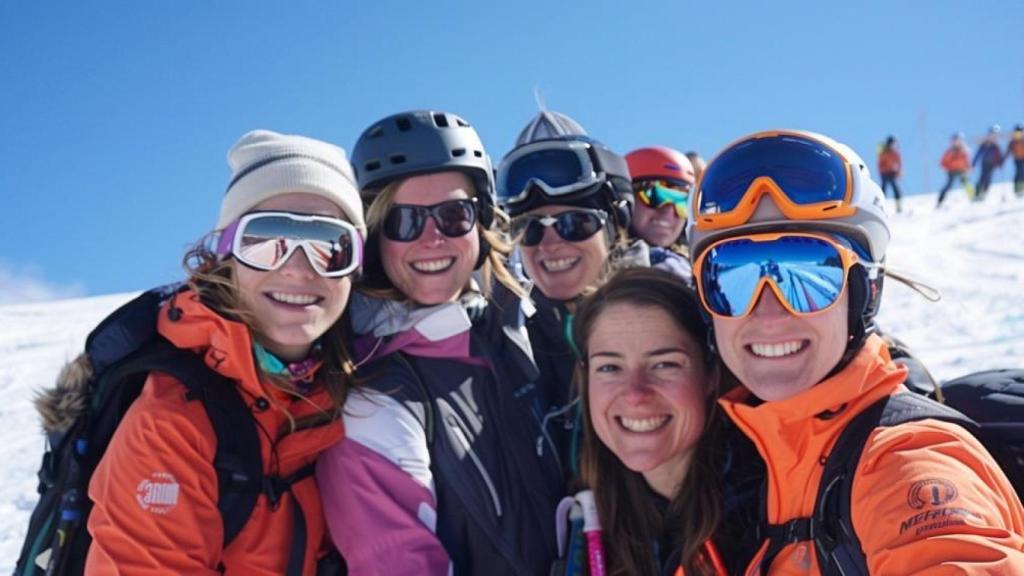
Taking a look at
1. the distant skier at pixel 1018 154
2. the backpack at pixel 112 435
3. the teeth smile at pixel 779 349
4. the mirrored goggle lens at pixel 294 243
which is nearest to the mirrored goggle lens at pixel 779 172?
the teeth smile at pixel 779 349

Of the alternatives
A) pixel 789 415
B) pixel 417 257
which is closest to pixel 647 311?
pixel 789 415

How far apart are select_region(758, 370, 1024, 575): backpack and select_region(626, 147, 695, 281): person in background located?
3.34 m

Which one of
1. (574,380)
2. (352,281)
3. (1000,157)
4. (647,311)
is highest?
(1000,157)

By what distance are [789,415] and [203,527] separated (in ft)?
6.39

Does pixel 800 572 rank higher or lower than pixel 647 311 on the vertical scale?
lower

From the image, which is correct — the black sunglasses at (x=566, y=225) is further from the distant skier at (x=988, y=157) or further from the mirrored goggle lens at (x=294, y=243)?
the distant skier at (x=988, y=157)

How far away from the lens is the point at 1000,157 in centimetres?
2364

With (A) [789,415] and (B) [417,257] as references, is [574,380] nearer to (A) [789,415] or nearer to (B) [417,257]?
(B) [417,257]

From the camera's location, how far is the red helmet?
5.73m

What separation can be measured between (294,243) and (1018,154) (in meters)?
26.3

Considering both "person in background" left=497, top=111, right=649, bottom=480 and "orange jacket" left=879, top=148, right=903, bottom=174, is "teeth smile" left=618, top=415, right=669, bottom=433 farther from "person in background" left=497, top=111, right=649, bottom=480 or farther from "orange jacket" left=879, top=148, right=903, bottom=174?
"orange jacket" left=879, top=148, right=903, bottom=174

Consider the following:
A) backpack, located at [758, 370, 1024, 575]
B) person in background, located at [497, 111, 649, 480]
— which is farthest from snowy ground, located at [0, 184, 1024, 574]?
backpack, located at [758, 370, 1024, 575]

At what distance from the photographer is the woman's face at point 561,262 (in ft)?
13.3

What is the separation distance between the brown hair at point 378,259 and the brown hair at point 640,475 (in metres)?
0.63
